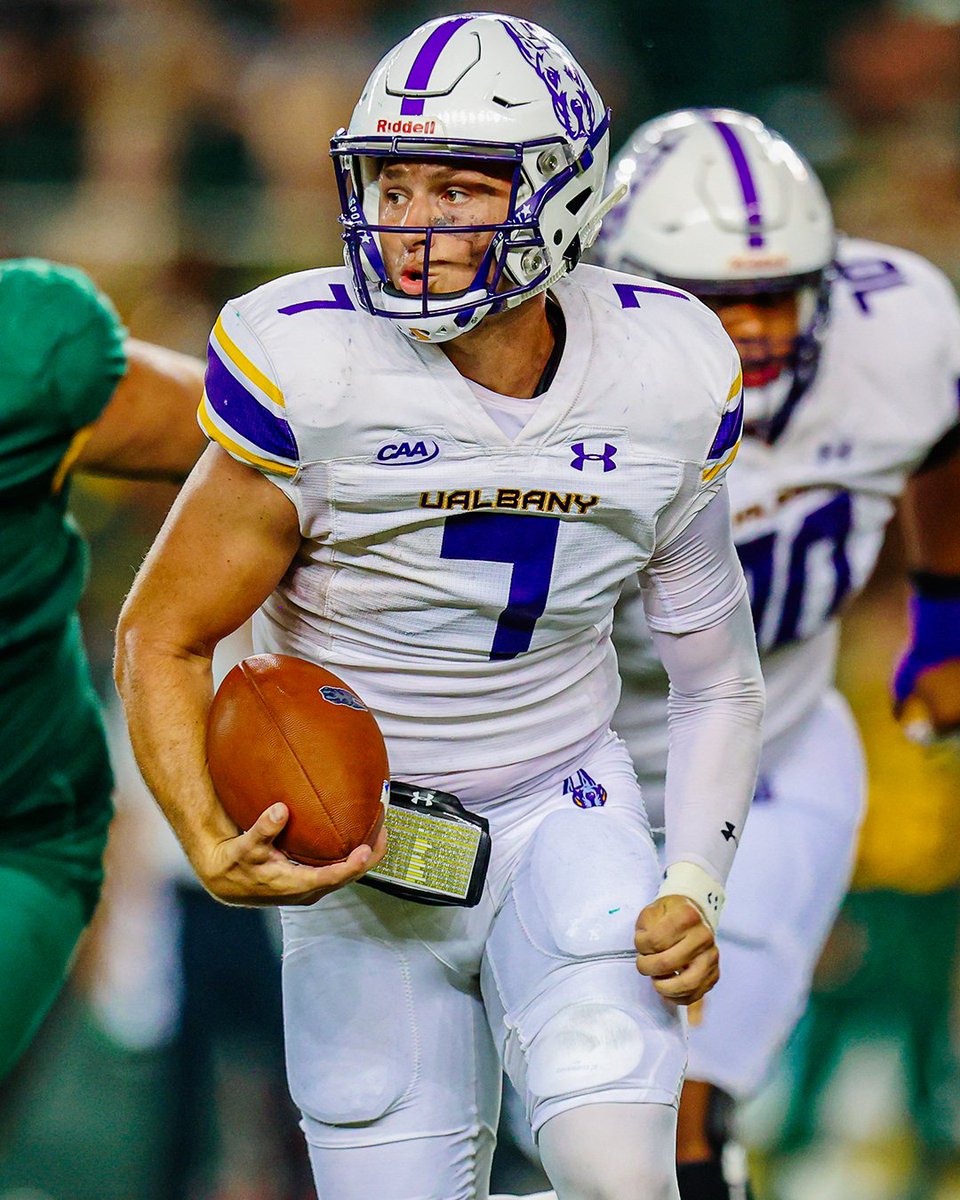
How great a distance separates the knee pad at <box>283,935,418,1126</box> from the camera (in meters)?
1.94

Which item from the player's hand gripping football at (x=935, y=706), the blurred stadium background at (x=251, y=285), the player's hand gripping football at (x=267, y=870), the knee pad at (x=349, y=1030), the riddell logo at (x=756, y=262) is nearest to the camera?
the player's hand gripping football at (x=267, y=870)

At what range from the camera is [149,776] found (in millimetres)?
1800

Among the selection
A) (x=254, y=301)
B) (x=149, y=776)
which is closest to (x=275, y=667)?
(x=149, y=776)

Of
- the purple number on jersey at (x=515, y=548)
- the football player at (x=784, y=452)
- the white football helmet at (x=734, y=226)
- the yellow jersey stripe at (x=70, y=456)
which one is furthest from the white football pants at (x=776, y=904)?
the yellow jersey stripe at (x=70, y=456)

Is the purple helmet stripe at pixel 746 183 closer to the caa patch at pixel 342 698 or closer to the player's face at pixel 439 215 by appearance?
the player's face at pixel 439 215

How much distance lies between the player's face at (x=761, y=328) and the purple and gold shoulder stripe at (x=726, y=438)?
670mm

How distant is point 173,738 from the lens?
5.88ft

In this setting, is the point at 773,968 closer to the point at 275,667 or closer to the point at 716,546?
the point at 716,546

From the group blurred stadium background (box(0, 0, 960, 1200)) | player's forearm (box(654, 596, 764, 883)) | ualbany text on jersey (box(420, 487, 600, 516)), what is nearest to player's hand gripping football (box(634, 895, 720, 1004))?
player's forearm (box(654, 596, 764, 883))

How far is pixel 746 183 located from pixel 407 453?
3.69 ft

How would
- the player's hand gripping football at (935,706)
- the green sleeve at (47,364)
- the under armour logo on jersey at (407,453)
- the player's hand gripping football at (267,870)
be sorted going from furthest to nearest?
the player's hand gripping football at (935,706) < the green sleeve at (47,364) < the under armour logo on jersey at (407,453) < the player's hand gripping football at (267,870)

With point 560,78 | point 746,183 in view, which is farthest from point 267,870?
point 746,183

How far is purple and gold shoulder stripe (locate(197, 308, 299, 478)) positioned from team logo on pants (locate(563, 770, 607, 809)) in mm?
486

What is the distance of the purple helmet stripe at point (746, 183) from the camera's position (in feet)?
8.74
